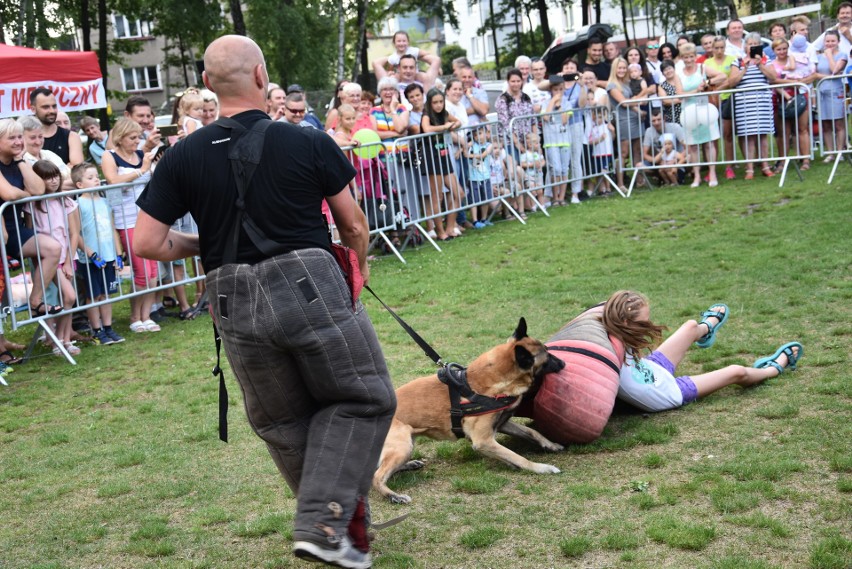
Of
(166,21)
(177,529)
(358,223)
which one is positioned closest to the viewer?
(358,223)

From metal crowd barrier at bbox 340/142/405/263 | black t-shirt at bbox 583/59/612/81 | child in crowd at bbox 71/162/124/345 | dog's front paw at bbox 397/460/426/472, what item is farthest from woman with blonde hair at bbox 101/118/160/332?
black t-shirt at bbox 583/59/612/81

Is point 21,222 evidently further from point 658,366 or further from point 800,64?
point 800,64

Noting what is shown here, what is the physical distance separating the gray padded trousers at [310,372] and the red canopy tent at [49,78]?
923cm

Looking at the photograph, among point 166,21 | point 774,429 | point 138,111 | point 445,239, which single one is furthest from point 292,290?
point 166,21

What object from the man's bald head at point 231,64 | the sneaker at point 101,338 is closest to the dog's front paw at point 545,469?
the man's bald head at point 231,64

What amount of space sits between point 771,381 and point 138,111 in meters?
7.40

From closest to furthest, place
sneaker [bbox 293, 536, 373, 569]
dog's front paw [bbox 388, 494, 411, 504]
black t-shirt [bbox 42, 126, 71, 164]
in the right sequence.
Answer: sneaker [bbox 293, 536, 373, 569], dog's front paw [bbox 388, 494, 411, 504], black t-shirt [bbox 42, 126, 71, 164]

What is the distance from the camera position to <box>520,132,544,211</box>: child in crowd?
1402 centimetres

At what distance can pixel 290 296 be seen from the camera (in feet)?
11.3

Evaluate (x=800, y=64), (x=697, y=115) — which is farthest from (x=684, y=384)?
(x=800, y=64)

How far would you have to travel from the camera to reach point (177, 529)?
4.62 m

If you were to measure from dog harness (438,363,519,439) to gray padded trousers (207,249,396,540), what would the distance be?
1209 millimetres

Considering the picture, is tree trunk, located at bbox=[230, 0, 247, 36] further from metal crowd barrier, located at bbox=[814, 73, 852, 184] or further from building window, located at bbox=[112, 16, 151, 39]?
building window, located at bbox=[112, 16, 151, 39]

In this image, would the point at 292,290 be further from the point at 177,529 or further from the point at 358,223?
the point at 177,529
